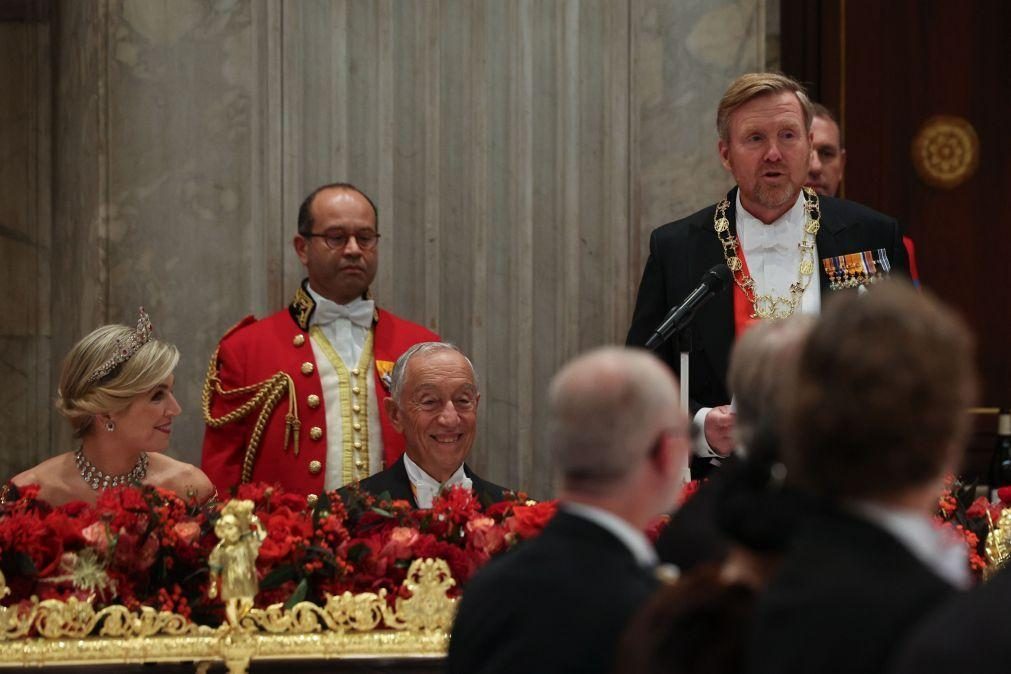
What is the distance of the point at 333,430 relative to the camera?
17.2 ft

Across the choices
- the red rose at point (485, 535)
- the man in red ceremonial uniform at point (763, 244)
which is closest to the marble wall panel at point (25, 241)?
the man in red ceremonial uniform at point (763, 244)

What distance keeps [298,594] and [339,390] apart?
6.12ft

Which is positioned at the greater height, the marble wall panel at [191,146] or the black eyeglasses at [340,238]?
the marble wall panel at [191,146]

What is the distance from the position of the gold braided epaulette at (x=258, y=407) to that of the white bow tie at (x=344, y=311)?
240 mm

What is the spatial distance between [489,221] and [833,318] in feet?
14.2

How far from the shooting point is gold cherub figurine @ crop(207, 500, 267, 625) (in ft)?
11.1

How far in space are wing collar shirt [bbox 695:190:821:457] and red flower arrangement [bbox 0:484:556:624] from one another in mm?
1125

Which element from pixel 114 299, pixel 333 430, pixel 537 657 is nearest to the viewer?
pixel 537 657

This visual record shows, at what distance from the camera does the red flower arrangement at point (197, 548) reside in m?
3.44

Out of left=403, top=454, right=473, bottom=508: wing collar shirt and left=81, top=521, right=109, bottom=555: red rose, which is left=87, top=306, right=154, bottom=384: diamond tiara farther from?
left=81, top=521, right=109, bottom=555: red rose

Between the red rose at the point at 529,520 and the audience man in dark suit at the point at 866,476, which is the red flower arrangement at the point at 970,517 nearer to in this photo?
the red rose at the point at 529,520

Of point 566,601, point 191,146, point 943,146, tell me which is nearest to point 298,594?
point 566,601

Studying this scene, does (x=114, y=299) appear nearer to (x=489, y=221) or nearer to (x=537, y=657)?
(x=489, y=221)

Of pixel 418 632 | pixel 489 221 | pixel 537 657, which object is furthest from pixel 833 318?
pixel 489 221
